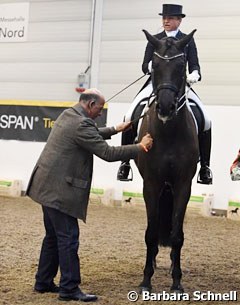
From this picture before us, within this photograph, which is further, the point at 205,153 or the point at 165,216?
the point at 205,153

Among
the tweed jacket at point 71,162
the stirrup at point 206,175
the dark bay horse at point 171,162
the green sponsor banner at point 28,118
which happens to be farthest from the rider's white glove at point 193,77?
the green sponsor banner at point 28,118

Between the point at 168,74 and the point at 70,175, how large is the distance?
129cm

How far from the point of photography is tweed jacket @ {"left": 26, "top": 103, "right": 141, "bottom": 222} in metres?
5.64

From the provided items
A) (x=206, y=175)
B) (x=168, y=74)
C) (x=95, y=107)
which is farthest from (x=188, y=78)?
(x=206, y=175)

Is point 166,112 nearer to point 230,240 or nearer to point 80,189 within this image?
point 80,189

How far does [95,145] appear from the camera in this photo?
5648 mm

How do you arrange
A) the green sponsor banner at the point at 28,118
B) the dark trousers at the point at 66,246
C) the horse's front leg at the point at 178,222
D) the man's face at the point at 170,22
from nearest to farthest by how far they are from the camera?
the dark trousers at the point at 66,246, the horse's front leg at the point at 178,222, the man's face at the point at 170,22, the green sponsor banner at the point at 28,118

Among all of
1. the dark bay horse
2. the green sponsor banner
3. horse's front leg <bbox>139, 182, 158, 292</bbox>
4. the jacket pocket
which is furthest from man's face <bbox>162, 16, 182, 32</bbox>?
the green sponsor banner

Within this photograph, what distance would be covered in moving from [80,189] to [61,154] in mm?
367

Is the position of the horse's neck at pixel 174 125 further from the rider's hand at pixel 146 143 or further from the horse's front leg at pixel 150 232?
the horse's front leg at pixel 150 232

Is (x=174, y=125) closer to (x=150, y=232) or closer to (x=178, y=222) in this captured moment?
(x=178, y=222)

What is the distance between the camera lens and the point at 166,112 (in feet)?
18.0

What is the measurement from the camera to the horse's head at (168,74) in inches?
217

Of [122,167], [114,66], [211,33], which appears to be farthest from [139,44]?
[122,167]
